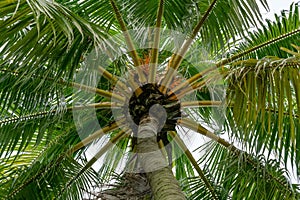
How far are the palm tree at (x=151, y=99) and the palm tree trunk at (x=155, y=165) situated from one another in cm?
1

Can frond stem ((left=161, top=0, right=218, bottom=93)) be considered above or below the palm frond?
above

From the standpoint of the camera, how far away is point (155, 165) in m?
3.36

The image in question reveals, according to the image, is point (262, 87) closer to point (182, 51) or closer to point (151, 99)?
point (151, 99)

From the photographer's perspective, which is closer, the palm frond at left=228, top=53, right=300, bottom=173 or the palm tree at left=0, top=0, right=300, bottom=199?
the palm frond at left=228, top=53, right=300, bottom=173

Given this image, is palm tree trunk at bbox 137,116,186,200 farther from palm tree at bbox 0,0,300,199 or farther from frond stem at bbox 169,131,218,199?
frond stem at bbox 169,131,218,199

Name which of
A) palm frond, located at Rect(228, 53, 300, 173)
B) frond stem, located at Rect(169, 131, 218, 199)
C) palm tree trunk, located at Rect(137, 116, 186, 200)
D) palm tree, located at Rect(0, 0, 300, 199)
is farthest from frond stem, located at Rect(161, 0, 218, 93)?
palm frond, located at Rect(228, 53, 300, 173)

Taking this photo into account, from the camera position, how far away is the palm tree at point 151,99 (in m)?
3.42

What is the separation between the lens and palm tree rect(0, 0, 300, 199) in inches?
134

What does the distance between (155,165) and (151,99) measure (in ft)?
2.42

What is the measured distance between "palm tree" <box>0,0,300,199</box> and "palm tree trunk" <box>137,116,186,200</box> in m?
0.01

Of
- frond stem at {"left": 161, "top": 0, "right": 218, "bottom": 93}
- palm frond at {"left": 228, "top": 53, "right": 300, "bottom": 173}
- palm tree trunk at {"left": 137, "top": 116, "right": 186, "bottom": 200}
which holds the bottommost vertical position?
palm tree trunk at {"left": 137, "top": 116, "right": 186, "bottom": 200}

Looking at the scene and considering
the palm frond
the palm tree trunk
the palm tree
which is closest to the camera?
the palm tree trunk

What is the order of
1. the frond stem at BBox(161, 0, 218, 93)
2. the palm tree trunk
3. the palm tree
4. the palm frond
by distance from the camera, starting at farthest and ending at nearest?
the frond stem at BBox(161, 0, 218, 93) < the palm tree < the palm frond < the palm tree trunk

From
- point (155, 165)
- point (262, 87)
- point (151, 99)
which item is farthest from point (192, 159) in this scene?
point (262, 87)
